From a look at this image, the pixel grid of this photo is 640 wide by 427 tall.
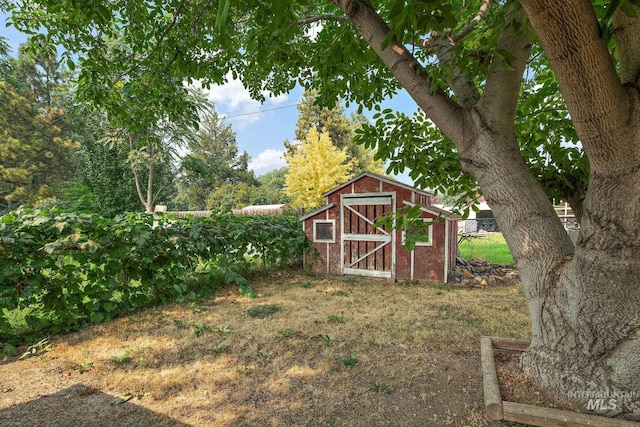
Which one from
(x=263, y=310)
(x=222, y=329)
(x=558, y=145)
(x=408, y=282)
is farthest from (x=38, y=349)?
(x=408, y=282)

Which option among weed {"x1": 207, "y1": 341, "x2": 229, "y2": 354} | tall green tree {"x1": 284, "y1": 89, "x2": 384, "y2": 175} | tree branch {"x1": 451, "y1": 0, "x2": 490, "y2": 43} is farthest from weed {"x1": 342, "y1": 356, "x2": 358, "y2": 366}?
tall green tree {"x1": 284, "y1": 89, "x2": 384, "y2": 175}

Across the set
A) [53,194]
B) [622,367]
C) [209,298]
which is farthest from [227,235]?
[53,194]

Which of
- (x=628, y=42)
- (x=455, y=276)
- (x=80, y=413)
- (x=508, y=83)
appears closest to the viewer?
(x=628, y=42)

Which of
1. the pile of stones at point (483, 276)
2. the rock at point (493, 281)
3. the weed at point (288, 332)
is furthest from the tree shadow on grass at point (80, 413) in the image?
the rock at point (493, 281)

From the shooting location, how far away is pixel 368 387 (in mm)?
2246

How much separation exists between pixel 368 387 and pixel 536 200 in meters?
1.78

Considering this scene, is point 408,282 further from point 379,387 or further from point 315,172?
point 315,172

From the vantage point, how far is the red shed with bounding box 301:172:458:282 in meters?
6.11

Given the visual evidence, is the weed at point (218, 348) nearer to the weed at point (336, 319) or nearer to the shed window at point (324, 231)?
the weed at point (336, 319)

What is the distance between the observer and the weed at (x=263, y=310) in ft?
13.2

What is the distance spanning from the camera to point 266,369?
2570 millimetres

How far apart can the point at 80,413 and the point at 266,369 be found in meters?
1.34

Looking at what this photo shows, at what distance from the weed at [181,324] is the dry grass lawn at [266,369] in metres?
0.01

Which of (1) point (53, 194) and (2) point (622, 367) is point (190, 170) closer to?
(1) point (53, 194)
